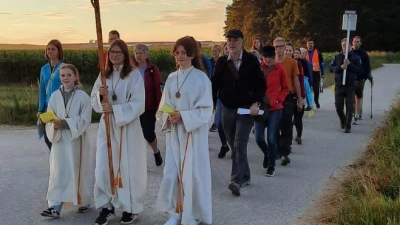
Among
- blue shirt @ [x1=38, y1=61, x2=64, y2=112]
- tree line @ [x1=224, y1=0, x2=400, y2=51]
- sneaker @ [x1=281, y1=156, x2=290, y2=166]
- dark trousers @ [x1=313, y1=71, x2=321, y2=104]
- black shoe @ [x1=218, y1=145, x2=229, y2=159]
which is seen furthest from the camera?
tree line @ [x1=224, y1=0, x2=400, y2=51]

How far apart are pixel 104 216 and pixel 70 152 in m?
0.78

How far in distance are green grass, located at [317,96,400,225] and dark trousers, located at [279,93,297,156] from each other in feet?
3.64

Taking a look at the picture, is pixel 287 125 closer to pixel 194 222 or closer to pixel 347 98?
pixel 347 98

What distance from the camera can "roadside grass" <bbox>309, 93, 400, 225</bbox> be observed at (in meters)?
5.18

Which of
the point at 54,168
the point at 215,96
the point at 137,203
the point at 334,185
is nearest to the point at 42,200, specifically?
the point at 54,168

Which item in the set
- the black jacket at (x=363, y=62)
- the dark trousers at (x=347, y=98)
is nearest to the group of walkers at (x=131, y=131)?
the dark trousers at (x=347, y=98)

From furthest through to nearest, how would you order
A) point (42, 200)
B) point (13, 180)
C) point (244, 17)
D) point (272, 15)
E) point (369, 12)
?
point (244, 17) → point (272, 15) → point (369, 12) → point (13, 180) → point (42, 200)

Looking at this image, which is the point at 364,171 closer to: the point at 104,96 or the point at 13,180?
the point at 104,96

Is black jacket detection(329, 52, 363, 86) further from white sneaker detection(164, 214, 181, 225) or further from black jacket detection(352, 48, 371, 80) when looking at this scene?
white sneaker detection(164, 214, 181, 225)

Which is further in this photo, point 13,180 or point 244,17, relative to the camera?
point 244,17

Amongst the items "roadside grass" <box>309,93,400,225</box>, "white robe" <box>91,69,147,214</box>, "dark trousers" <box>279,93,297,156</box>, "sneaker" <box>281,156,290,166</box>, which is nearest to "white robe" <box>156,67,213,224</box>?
"white robe" <box>91,69,147,214</box>

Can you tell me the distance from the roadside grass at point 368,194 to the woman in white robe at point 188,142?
1213 mm

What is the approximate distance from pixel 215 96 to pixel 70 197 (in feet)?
7.19

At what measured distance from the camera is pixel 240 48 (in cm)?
671
